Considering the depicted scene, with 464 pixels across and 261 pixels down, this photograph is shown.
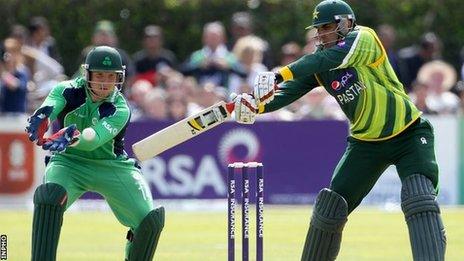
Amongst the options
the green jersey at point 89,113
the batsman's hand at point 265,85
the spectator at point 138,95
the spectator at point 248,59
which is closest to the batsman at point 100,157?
the green jersey at point 89,113

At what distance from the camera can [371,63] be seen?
8250 millimetres

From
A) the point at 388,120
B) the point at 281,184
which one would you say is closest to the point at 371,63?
the point at 388,120

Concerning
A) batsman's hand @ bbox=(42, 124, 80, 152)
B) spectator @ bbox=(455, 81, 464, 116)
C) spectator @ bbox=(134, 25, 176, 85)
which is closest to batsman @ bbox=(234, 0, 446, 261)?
batsman's hand @ bbox=(42, 124, 80, 152)

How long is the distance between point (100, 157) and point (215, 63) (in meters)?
7.93

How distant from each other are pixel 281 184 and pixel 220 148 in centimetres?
80

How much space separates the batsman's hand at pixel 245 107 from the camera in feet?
26.8

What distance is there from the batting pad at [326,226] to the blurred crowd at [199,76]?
721 cm

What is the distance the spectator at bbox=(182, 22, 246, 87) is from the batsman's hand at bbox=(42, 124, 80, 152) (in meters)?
8.13

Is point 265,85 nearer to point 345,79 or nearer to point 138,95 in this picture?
point 345,79

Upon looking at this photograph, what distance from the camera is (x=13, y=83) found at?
15781 millimetres

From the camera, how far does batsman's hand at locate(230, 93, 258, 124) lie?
816cm

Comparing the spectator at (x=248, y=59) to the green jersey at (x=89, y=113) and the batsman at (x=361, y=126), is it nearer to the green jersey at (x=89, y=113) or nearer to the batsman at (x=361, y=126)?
the green jersey at (x=89, y=113)

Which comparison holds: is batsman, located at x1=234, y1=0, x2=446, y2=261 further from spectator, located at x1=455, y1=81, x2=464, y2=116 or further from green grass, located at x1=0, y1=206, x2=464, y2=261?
spectator, located at x1=455, y1=81, x2=464, y2=116

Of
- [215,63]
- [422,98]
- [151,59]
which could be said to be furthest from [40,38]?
[422,98]
